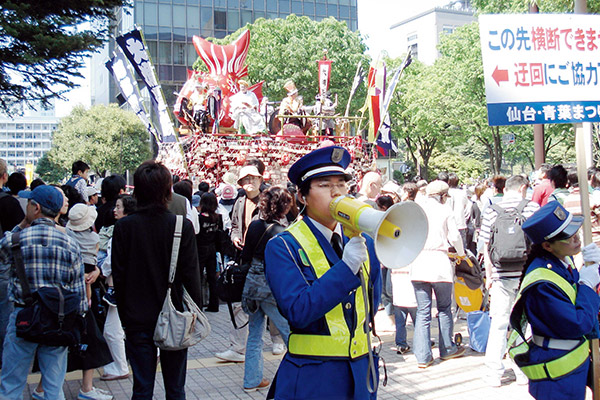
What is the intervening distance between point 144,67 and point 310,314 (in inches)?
518

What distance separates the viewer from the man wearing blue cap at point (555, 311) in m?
3.38

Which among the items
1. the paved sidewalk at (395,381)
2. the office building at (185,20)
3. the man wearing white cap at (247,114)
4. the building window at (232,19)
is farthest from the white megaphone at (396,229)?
the building window at (232,19)

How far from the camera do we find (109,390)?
18.5ft

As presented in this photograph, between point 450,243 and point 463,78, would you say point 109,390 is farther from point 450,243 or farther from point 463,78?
point 463,78

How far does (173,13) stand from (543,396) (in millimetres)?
52177

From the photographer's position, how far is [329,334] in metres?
2.55

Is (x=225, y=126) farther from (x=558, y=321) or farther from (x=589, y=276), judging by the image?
(x=558, y=321)

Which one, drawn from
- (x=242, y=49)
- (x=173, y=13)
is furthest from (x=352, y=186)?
(x=173, y=13)

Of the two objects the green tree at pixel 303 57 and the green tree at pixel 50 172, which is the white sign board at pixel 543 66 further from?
the green tree at pixel 50 172

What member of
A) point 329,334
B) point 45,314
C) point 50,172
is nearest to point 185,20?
point 50,172

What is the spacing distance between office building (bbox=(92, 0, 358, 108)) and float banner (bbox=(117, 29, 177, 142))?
1424 inches

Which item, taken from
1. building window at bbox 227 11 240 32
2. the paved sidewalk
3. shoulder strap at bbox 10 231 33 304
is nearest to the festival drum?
the paved sidewalk

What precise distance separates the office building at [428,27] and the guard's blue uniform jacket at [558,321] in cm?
7396

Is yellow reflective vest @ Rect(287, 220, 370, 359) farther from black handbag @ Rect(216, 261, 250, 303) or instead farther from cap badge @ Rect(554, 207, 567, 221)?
black handbag @ Rect(216, 261, 250, 303)
